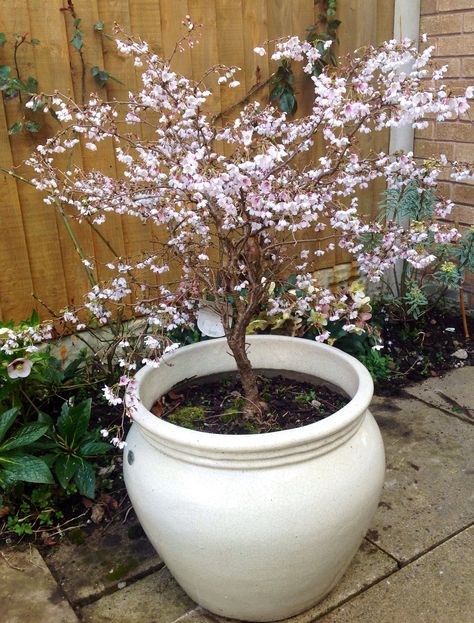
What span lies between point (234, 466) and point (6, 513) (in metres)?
1.13

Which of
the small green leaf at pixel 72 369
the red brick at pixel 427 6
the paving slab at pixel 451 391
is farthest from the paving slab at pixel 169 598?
the red brick at pixel 427 6

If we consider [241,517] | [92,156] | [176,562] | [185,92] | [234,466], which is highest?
[185,92]

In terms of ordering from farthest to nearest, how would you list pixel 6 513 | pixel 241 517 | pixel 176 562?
1. pixel 6 513
2. pixel 176 562
3. pixel 241 517

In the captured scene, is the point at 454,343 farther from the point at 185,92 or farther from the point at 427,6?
the point at 185,92

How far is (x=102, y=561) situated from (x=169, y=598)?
30cm

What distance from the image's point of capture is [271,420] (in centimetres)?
188

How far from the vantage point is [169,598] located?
188 cm

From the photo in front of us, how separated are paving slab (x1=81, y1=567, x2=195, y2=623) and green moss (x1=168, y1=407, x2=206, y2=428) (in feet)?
1.71

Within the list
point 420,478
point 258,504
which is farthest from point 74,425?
point 420,478

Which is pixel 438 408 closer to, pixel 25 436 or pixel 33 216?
pixel 25 436

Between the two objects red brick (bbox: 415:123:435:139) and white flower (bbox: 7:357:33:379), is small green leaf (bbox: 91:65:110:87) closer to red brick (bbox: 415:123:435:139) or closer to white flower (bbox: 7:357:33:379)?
white flower (bbox: 7:357:33:379)

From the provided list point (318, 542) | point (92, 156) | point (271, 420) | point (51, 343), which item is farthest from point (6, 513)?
point (92, 156)

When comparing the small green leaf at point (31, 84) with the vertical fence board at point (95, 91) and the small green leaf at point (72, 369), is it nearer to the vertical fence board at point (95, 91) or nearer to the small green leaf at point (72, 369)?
the vertical fence board at point (95, 91)

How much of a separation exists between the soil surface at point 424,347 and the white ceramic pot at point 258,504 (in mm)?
1529
